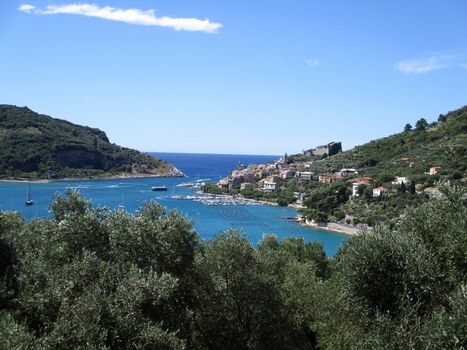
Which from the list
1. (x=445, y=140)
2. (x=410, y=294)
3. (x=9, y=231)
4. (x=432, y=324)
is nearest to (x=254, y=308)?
(x=410, y=294)

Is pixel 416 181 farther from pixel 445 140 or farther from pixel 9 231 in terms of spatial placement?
pixel 9 231

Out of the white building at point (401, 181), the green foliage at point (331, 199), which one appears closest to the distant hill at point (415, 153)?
the white building at point (401, 181)

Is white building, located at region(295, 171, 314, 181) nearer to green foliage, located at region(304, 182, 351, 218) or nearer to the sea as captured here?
the sea

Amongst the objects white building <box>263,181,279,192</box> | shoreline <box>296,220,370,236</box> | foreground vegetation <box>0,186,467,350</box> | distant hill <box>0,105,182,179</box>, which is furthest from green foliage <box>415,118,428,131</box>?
foreground vegetation <box>0,186,467,350</box>

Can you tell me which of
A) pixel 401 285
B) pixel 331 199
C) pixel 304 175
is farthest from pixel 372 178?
pixel 401 285

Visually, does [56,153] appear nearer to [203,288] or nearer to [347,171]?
[347,171]

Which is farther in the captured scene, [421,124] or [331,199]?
[421,124]
